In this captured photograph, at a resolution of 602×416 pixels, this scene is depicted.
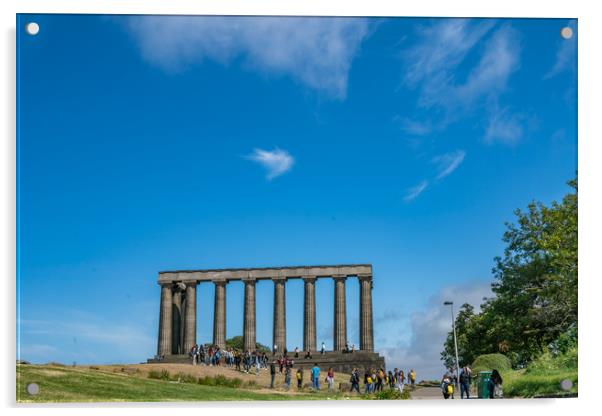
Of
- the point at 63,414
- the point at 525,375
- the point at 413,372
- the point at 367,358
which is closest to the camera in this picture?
the point at 63,414

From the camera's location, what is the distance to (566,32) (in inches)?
1385

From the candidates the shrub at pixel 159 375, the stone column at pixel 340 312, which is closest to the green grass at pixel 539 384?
the shrub at pixel 159 375

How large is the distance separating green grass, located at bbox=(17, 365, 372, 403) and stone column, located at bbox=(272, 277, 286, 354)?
35447 mm

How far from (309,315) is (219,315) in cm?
920

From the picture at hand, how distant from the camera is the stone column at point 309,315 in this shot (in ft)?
255

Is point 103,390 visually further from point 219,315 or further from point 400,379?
point 219,315

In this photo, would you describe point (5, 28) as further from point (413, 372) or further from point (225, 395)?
point (413, 372)

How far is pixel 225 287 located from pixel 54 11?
162ft

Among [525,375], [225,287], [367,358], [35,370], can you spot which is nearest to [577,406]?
[525,375]

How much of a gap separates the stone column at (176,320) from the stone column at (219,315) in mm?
4733

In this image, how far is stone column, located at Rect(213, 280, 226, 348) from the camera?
80.7m

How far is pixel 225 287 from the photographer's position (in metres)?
80.6

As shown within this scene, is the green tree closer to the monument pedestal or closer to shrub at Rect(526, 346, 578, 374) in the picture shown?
shrub at Rect(526, 346, 578, 374)

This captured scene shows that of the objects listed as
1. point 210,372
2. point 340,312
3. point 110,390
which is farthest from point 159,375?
point 340,312
